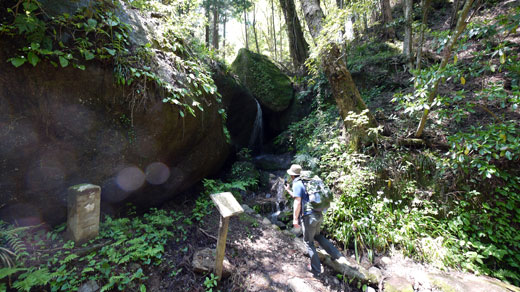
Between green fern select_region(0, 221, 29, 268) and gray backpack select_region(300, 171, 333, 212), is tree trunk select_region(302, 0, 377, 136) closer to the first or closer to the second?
gray backpack select_region(300, 171, 333, 212)

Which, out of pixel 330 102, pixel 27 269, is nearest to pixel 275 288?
pixel 27 269

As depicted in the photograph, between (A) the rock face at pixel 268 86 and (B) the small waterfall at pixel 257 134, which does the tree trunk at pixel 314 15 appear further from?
(B) the small waterfall at pixel 257 134

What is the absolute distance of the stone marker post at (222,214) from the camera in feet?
9.21

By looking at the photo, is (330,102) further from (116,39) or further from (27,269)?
(27,269)

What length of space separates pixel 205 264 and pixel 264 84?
8.35 metres

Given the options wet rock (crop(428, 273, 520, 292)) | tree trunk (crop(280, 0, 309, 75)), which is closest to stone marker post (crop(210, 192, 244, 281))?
wet rock (crop(428, 273, 520, 292))

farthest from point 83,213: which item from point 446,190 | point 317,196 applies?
point 446,190

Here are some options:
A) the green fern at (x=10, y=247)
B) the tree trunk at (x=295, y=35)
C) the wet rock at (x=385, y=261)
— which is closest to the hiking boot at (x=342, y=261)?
the wet rock at (x=385, y=261)

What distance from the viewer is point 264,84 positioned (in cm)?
995

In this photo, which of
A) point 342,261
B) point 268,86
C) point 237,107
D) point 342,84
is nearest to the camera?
point 342,261

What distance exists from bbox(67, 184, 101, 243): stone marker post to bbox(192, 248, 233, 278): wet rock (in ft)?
5.42

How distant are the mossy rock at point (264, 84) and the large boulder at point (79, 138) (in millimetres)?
5555

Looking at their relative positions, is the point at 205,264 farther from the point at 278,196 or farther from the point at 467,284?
the point at 467,284

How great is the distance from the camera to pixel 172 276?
3098 millimetres
